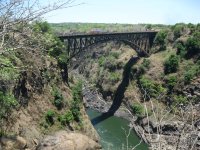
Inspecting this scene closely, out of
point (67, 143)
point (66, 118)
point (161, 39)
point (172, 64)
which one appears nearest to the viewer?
point (67, 143)

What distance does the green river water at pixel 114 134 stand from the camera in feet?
176

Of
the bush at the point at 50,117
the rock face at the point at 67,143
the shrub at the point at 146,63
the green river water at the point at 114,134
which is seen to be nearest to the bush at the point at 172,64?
the shrub at the point at 146,63

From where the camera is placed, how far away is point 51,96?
4762 centimetres

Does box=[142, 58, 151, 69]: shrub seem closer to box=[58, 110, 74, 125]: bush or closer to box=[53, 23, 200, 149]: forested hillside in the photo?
box=[53, 23, 200, 149]: forested hillside

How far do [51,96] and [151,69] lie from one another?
31.7 metres

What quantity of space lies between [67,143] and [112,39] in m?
40.2

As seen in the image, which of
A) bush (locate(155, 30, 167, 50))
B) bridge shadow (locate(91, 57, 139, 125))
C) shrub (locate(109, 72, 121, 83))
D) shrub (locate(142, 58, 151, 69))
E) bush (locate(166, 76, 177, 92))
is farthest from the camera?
bush (locate(155, 30, 167, 50))

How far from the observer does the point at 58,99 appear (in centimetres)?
4728

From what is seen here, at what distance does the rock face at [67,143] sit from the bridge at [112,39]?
24.0m

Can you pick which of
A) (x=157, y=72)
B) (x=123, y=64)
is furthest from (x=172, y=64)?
(x=123, y=64)

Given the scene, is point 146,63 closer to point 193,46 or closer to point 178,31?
point 193,46

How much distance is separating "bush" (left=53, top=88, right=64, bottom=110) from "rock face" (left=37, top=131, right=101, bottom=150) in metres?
14.1

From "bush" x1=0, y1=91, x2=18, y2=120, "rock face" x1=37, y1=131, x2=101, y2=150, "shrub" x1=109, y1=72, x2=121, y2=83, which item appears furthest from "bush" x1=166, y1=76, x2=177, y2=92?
"rock face" x1=37, y1=131, x2=101, y2=150

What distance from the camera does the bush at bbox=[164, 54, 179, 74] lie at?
70.1m
